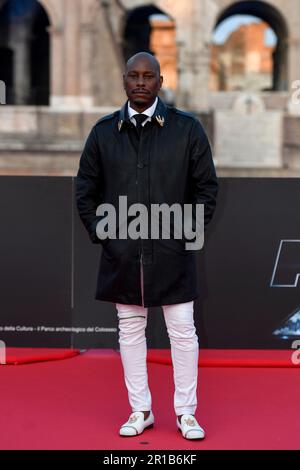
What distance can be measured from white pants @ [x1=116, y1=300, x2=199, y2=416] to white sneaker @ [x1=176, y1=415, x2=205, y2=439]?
1.5 inches

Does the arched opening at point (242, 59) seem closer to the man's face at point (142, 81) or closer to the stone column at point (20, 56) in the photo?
the stone column at point (20, 56)

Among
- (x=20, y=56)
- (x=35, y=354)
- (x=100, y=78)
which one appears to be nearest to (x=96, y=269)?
(x=35, y=354)

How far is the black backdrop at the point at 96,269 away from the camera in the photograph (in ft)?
19.4

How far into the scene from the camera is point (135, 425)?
392 centimetres

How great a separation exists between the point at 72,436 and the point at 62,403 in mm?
677

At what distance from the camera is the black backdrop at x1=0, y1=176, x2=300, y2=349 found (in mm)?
5918

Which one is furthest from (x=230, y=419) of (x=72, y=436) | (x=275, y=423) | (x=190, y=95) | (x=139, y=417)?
(x=190, y=95)

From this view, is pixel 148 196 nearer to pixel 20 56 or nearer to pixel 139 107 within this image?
pixel 139 107

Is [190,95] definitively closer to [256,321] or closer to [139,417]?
[256,321]

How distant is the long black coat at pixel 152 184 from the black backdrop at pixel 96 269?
Result: 2.07 metres

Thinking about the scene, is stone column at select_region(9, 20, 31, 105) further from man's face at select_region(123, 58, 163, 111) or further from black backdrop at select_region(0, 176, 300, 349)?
man's face at select_region(123, 58, 163, 111)

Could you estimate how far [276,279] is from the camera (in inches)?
233

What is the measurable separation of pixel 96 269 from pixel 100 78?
767 inches

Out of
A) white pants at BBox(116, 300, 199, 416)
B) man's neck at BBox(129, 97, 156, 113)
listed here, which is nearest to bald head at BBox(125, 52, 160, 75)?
man's neck at BBox(129, 97, 156, 113)
